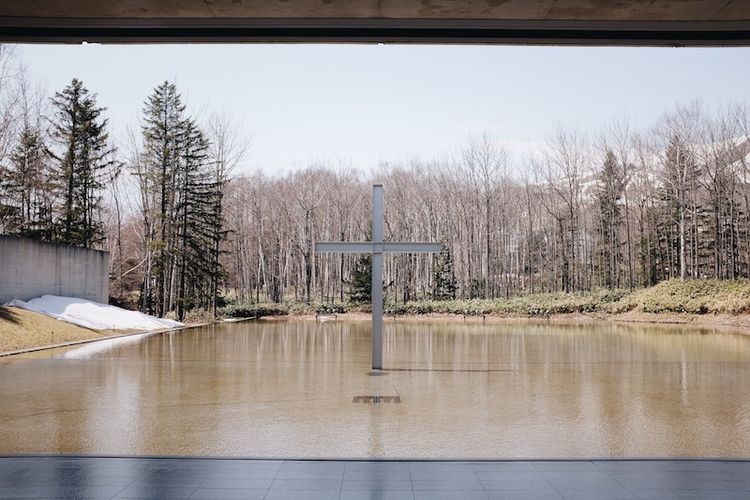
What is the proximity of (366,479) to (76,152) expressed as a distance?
3618cm

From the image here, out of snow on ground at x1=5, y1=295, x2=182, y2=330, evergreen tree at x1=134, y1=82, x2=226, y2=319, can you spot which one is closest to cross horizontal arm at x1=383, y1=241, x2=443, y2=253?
snow on ground at x1=5, y1=295, x2=182, y2=330

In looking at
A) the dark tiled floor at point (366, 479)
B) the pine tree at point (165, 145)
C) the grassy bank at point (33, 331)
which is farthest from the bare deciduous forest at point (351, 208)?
the dark tiled floor at point (366, 479)

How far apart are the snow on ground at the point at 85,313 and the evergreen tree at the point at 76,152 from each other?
12.3 m

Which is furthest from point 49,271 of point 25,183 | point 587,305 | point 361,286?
point 587,305

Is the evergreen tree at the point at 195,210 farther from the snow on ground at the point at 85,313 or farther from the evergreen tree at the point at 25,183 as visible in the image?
the snow on ground at the point at 85,313

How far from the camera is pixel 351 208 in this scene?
52844 mm

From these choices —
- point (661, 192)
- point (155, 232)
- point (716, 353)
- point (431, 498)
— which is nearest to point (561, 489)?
point (431, 498)

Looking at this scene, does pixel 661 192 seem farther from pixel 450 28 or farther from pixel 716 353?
pixel 450 28

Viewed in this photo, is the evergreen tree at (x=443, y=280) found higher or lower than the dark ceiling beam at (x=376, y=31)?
lower

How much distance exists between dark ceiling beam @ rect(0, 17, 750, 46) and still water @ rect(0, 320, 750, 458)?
12.6 ft

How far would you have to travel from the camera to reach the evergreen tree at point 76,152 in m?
35.0

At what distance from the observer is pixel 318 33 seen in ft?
16.3

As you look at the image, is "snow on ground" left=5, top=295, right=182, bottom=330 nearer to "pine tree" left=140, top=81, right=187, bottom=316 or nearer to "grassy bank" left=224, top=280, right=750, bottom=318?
"pine tree" left=140, top=81, right=187, bottom=316

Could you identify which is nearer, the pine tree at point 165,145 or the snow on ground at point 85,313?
the snow on ground at point 85,313
